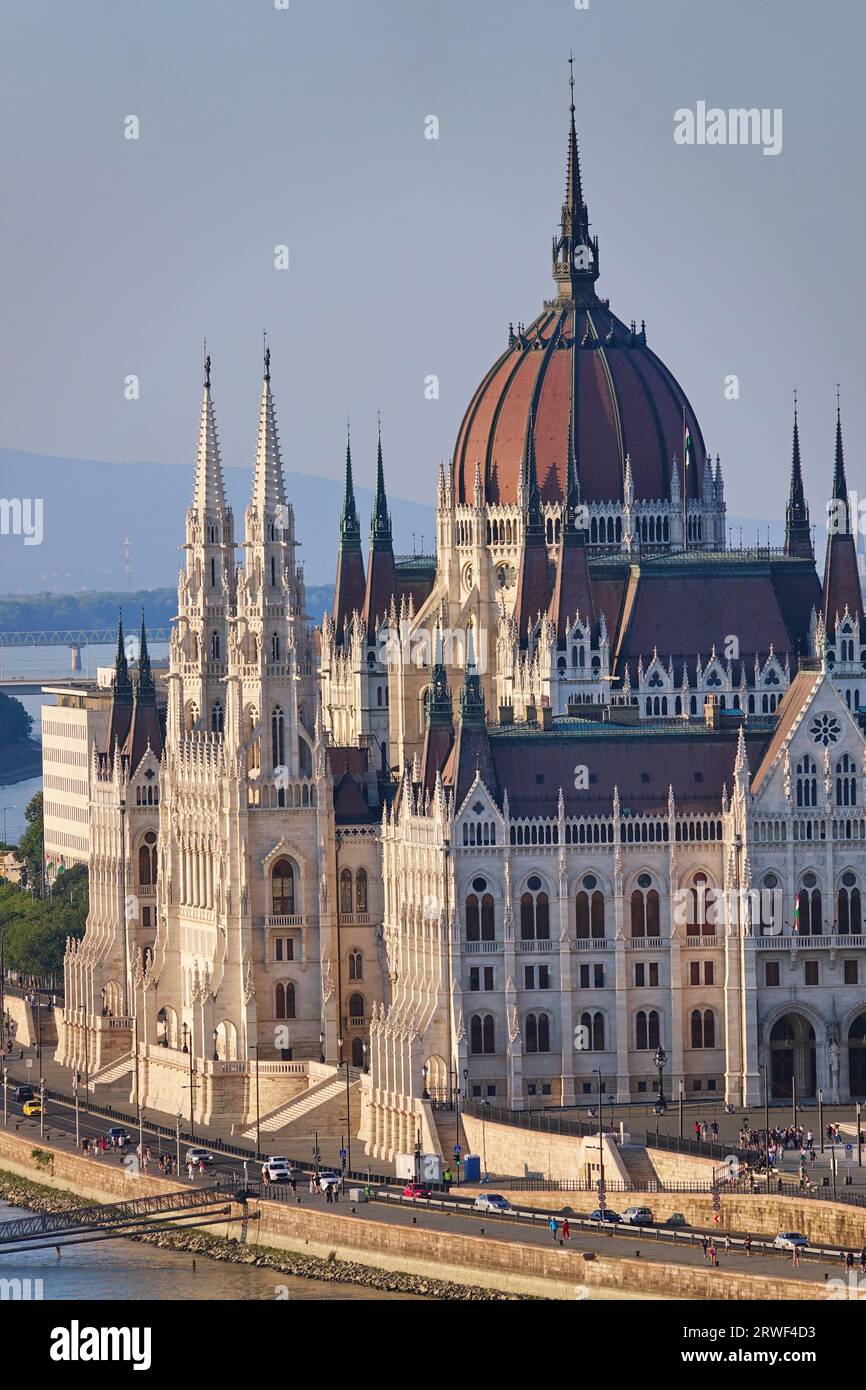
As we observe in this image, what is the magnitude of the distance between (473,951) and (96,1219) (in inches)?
738

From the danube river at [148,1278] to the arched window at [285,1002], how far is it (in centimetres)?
2165

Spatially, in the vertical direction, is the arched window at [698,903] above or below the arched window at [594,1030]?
above

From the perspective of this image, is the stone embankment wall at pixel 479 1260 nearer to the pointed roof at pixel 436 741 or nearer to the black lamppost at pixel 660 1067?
the black lamppost at pixel 660 1067

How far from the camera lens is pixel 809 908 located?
18875 centimetres

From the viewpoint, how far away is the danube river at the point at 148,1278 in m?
168

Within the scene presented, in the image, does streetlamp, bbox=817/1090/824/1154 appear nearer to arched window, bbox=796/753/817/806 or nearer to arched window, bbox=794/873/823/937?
arched window, bbox=794/873/823/937

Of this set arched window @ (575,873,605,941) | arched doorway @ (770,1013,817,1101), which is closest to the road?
arched window @ (575,873,605,941)

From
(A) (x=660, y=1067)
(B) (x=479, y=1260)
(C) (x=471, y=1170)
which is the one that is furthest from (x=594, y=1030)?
(B) (x=479, y=1260)

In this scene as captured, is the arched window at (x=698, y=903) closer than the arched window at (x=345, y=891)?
Yes

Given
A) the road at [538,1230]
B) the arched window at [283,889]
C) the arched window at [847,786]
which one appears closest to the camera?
the road at [538,1230]

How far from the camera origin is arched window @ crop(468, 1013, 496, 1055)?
18862 cm

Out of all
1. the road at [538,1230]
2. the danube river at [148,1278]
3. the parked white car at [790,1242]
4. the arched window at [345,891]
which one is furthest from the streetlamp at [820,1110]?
the arched window at [345,891]

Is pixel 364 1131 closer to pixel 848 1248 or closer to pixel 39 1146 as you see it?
pixel 39 1146
